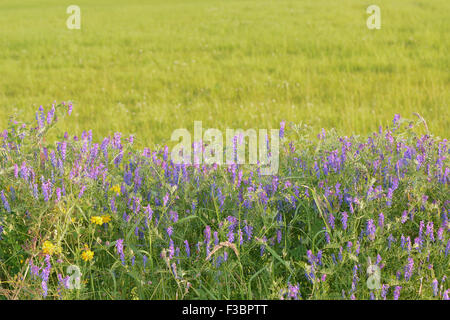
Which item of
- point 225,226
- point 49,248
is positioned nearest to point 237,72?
point 225,226

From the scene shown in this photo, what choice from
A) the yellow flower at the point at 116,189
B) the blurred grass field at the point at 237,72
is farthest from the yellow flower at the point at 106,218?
the blurred grass field at the point at 237,72

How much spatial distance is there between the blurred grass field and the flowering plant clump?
1970 millimetres

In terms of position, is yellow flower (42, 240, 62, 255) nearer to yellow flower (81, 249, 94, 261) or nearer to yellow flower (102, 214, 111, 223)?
yellow flower (81, 249, 94, 261)

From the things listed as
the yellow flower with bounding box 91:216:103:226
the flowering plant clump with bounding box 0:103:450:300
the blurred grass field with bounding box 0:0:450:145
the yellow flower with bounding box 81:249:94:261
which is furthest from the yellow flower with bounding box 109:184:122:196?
the blurred grass field with bounding box 0:0:450:145

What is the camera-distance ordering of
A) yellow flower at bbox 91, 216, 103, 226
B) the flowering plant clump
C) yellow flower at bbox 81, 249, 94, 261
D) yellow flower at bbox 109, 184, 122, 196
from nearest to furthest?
the flowering plant clump
yellow flower at bbox 81, 249, 94, 261
yellow flower at bbox 91, 216, 103, 226
yellow flower at bbox 109, 184, 122, 196

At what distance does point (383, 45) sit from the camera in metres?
12.1

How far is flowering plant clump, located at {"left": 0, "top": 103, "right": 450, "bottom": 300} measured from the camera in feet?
9.49

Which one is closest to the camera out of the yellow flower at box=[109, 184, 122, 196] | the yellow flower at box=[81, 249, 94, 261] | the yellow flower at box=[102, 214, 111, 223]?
the yellow flower at box=[81, 249, 94, 261]

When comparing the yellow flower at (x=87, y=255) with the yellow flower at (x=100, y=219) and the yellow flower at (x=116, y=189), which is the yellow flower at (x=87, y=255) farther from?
the yellow flower at (x=116, y=189)

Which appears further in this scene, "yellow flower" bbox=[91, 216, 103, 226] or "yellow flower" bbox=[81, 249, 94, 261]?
"yellow flower" bbox=[91, 216, 103, 226]

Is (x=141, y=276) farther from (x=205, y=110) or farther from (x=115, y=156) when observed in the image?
(x=205, y=110)

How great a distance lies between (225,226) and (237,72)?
7.61 meters
